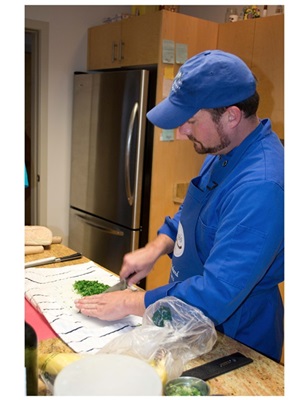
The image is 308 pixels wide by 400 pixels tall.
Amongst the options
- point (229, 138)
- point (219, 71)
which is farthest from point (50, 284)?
point (219, 71)

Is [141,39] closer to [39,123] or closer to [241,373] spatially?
[39,123]

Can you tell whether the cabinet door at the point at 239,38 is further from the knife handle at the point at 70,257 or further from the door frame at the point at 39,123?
the knife handle at the point at 70,257

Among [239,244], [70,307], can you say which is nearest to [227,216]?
[239,244]

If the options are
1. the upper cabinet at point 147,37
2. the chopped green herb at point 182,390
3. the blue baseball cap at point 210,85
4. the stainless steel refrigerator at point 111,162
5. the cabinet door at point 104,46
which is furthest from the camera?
the cabinet door at point 104,46

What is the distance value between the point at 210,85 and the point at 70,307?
741 mm

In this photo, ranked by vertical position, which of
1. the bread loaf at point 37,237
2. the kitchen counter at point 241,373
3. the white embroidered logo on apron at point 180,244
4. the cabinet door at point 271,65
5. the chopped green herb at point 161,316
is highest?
the cabinet door at point 271,65

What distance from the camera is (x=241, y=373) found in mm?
950

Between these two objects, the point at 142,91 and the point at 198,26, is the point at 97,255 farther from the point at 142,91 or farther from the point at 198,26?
the point at 198,26

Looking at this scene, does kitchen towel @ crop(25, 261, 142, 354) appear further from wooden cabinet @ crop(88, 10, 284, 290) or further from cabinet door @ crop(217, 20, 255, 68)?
cabinet door @ crop(217, 20, 255, 68)

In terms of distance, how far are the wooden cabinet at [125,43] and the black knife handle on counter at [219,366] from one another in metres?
2.08

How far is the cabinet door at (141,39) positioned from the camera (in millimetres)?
2660

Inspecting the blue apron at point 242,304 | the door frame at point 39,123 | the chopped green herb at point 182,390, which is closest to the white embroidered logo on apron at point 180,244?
the blue apron at point 242,304

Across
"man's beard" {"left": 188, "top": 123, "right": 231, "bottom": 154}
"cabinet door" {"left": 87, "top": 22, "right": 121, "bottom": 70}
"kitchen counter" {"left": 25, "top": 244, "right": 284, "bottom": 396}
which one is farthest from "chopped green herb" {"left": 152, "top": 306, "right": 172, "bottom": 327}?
"cabinet door" {"left": 87, "top": 22, "right": 121, "bottom": 70}

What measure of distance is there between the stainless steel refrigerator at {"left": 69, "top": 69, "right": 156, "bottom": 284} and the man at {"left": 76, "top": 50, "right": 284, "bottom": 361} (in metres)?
1.41
